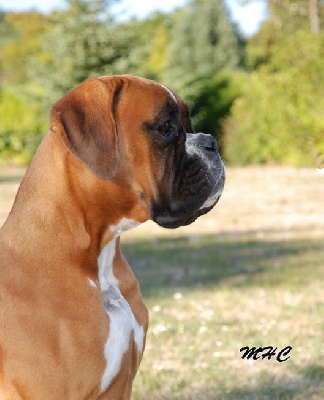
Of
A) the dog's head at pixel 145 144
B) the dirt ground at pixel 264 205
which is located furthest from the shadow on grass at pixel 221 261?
the dog's head at pixel 145 144

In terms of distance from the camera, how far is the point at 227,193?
18109 millimetres

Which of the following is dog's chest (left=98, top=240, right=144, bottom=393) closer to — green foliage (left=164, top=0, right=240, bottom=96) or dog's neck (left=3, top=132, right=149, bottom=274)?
dog's neck (left=3, top=132, right=149, bottom=274)

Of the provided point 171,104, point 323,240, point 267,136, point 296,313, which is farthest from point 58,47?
point 171,104

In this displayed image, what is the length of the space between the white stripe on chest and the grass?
174cm

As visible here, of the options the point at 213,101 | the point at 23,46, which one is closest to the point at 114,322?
the point at 213,101

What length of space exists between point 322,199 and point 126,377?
13.5 meters

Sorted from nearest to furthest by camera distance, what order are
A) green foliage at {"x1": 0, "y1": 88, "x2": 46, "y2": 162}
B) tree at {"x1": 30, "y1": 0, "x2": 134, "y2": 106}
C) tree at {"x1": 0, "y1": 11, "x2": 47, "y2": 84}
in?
tree at {"x1": 30, "y1": 0, "x2": 134, "y2": 106}
green foliage at {"x1": 0, "y1": 88, "x2": 46, "y2": 162}
tree at {"x1": 0, "y1": 11, "x2": 47, "y2": 84}

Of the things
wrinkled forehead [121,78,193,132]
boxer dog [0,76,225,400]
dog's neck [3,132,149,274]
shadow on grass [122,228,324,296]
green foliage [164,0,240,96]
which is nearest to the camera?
boxer dog [0,76,225,400]

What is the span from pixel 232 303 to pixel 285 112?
1613 cm

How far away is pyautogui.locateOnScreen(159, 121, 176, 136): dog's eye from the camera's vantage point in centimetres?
345

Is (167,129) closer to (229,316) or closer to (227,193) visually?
(229,316)

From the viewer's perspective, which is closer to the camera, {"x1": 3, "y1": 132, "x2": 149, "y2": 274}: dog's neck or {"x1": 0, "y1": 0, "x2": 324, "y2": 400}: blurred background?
{"x1": 3, "y1": 132, "x2": 149, "y2": 274}: dog's neck

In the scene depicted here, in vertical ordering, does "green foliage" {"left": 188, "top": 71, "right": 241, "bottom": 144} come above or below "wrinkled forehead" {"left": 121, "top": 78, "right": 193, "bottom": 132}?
below

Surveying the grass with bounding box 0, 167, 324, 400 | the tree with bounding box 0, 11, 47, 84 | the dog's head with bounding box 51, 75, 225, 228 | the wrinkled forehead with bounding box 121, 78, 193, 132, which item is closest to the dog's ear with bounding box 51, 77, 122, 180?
the dog's head with bounding box 51, 75, 225, 228
